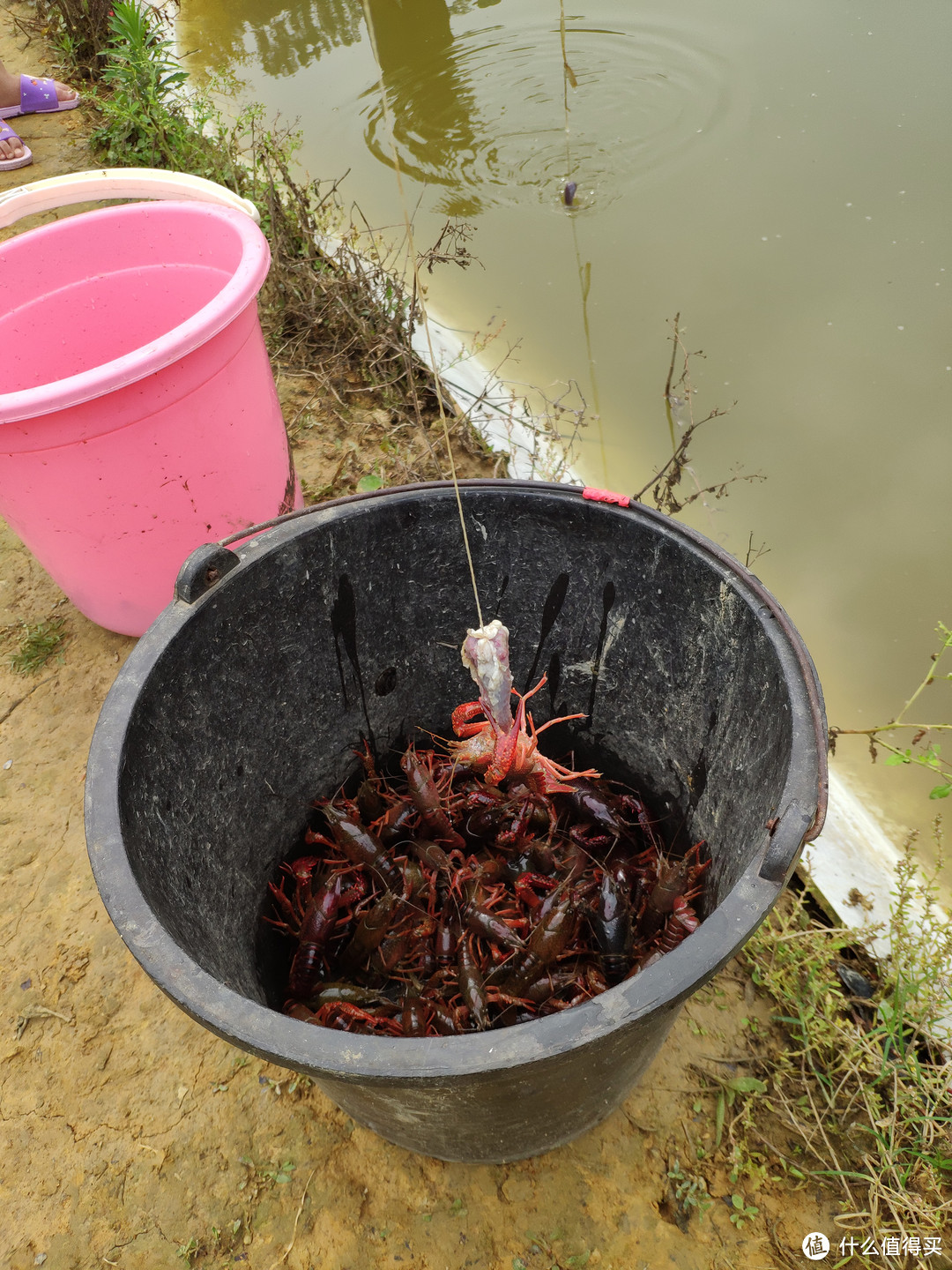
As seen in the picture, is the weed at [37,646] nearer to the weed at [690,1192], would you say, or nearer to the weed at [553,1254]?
the weed at [553,1254]

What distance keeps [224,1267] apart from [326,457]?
3036 mm

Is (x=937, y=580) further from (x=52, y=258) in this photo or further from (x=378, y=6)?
(x=378, y=6)

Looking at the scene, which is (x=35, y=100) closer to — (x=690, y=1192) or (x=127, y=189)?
(x=127, y=189)

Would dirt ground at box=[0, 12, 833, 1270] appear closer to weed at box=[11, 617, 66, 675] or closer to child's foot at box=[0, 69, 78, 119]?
weed at box=[11, 617, 66, 675]

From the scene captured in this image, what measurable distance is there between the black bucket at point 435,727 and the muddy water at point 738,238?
1199 millimetres

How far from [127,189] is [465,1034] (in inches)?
121

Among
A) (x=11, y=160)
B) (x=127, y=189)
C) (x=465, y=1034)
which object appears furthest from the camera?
(x=11, y=160)

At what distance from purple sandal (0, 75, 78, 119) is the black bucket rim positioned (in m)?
7.25

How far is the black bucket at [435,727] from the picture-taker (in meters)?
1.14

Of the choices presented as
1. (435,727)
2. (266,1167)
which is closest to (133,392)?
(435,727)

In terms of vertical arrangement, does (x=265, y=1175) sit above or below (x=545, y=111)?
below

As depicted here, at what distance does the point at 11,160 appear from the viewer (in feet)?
18.7

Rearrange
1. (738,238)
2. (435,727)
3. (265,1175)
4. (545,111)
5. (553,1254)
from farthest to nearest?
(545,111), (738,238), (435,727), (265,1175), (553,1254)

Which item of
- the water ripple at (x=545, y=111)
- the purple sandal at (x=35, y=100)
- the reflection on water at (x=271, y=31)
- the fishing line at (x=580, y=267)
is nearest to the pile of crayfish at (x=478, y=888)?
the fishing line at (x=580, y=267)
